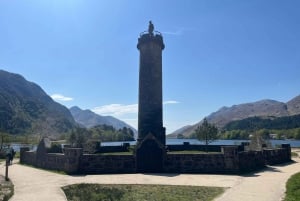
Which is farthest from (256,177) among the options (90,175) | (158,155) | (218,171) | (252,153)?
(90,175)

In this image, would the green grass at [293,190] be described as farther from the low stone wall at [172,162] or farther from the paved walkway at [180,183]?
the low stone wall at [172,162]

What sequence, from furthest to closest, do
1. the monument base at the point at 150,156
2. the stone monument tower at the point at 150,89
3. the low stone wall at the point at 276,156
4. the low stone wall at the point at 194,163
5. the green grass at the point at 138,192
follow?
the stone monument tower at the point at 150,89 → the low stone wall at the point at 276,156 → the monument base at the point at 150,156 → the low stone wall at the point at 194,163 → the green grass at the point at 138,192

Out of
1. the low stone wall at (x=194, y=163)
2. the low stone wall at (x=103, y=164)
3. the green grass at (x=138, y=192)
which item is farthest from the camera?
the low stone wall at (x=103, y=164)

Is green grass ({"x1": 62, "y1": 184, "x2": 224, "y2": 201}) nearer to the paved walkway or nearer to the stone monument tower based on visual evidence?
the paved walkway

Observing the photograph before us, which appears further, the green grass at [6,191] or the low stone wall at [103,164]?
the low stone wall at [103,164]

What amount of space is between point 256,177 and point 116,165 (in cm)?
1076

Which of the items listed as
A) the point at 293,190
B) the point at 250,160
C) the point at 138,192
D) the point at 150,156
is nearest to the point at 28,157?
the point at 150,156

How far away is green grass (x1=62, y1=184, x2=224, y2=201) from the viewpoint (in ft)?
47.3

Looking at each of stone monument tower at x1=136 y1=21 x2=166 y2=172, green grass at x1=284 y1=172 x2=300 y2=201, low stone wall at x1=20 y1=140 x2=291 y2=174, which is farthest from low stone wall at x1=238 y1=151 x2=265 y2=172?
stone monument tower at x1=136 y1=21 x2=166 y2=172

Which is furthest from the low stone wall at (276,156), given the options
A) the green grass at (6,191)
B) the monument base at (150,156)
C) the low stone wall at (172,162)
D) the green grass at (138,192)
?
the green grass at (6,191)

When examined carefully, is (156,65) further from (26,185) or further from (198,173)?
(26,185)

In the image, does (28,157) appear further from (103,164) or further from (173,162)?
(173,162)

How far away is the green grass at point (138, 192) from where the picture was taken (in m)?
14.4

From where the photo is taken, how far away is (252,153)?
25453 mm
